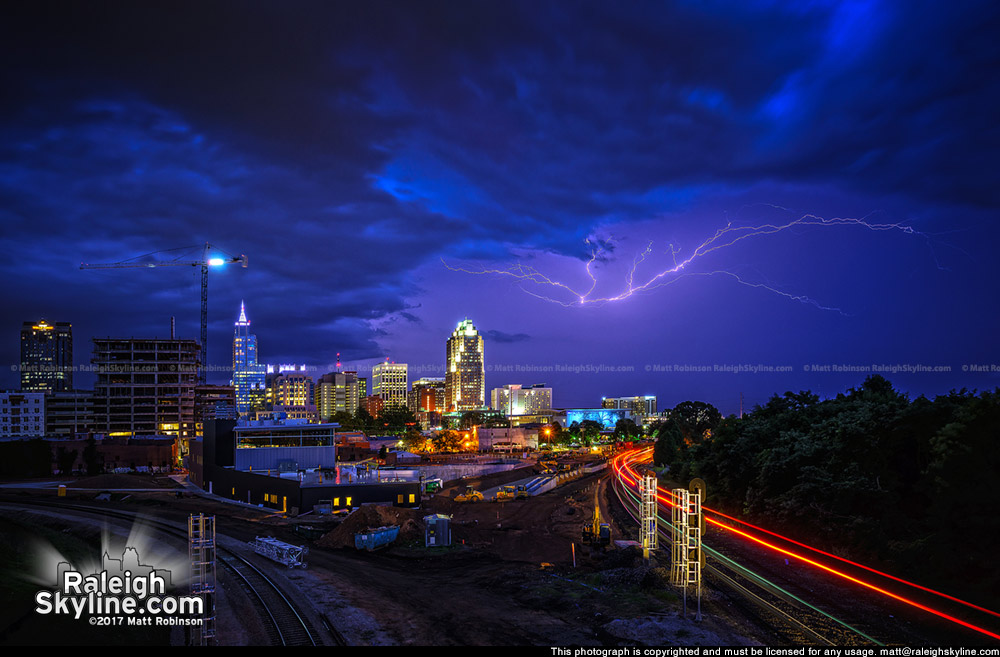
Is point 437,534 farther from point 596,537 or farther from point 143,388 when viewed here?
point 143,388

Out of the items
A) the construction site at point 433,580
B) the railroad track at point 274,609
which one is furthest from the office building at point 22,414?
the railroad track at point 274,609

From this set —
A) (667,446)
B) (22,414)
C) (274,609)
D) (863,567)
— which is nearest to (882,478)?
(863,567)

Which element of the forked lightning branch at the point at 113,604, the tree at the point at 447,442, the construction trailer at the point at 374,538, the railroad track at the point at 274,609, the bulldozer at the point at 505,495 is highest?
the forked lightning branch at the point at 113,604

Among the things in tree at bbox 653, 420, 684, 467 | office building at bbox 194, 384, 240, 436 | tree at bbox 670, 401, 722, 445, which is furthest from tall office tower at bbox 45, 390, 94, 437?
tree at bbox 670, 401, 722, 445

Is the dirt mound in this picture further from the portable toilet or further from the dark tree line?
the dark tree line

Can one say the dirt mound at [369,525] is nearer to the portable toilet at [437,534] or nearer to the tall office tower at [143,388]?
the portable toilet at [437,534]

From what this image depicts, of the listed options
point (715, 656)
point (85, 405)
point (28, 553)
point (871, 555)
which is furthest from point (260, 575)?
point (85, 405)

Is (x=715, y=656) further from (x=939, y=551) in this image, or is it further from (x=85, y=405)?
(x=85, y=405)
